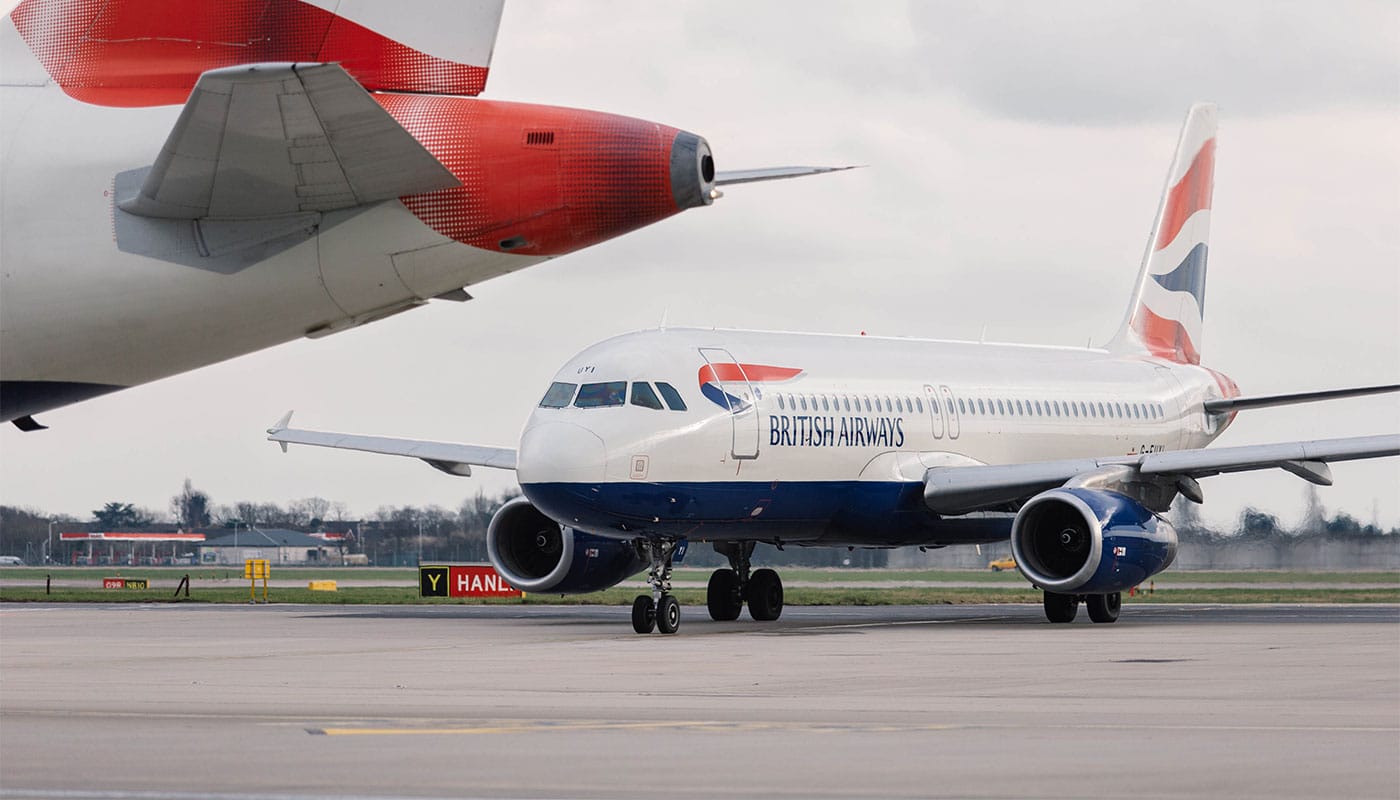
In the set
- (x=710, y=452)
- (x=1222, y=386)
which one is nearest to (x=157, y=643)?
(x=710, y=452)

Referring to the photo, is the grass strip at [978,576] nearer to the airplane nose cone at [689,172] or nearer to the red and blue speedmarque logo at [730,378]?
the red and blue speedmarque logo at [730,378]

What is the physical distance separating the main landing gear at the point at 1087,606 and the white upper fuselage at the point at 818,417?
2513 millimetres

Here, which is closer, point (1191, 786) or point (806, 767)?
point (1191, 786)

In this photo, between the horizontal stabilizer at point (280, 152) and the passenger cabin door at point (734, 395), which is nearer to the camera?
the horizontal stabilizer at point (280, 152)

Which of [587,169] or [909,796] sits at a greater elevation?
[587,169]

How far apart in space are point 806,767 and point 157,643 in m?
14.2

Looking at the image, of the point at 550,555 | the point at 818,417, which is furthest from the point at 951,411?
the point at 550,555

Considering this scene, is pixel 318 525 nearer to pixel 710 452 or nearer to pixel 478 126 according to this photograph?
pixel 710 452

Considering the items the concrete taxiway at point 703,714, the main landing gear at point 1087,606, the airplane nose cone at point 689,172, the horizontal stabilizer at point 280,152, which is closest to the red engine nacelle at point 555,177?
the airplane nose cone at point 689,172

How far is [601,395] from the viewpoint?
2384cm

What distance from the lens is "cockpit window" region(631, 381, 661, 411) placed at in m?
23.9

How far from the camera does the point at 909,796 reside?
8.52 meters

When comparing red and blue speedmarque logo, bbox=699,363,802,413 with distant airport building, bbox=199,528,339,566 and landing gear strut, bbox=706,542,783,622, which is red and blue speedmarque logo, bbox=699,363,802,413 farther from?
distant airport building, bbox=199,528,339,566

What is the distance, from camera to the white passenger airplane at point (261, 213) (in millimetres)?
7238
